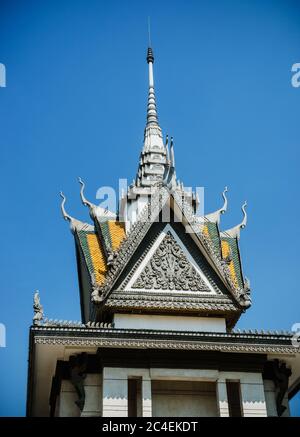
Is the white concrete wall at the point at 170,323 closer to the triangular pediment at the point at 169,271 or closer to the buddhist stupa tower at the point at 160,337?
the buddhist stupa tower at the point at 160,337

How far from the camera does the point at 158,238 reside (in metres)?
23.7

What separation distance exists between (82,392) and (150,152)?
9850mm

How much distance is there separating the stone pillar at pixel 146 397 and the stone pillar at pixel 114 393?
0.42 meters

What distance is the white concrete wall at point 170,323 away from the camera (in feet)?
73.7

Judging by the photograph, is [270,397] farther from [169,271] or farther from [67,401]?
[67,401]

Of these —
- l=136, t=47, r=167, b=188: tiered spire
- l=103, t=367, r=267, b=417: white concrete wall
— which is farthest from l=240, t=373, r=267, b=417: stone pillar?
l=136, t=47, r=167, b=188: tiered spire

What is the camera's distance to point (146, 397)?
20.9 meters

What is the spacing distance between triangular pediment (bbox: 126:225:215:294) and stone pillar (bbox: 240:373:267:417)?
2.61 metres

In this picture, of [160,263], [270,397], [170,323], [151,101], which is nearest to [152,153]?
[151,101]

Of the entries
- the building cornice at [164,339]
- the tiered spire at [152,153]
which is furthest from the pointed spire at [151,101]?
the building cornice at [164,339]
